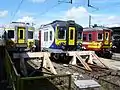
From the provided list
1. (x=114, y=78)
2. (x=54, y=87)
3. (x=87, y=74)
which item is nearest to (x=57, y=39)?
(x=87, y=74)

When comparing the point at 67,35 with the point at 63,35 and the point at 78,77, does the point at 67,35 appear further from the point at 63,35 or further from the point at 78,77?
the point at 78,77

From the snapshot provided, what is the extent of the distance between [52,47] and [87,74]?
6.19m

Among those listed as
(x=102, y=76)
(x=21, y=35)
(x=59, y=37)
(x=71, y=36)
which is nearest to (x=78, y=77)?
(x=102, y=76)

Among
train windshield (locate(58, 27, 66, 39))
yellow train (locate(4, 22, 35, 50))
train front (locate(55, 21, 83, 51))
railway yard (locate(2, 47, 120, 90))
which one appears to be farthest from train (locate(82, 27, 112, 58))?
yellow train (locate(4, 22, 35, 50))

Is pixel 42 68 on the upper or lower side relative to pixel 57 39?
lower

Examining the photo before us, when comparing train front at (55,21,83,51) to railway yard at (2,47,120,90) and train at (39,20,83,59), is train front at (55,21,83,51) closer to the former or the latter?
train at (39,20,83,59)

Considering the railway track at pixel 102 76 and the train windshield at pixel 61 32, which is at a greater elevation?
the train windshield at pixel 61 32

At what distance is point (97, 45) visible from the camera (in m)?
22.8

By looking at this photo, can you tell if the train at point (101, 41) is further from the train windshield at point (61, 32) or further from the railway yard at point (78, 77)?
the railway yard at point (78, 77)

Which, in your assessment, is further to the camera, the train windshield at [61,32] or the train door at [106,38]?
the train door at [106,38]

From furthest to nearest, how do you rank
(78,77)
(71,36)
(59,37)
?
(71,36)
(59,37)
(78,77)

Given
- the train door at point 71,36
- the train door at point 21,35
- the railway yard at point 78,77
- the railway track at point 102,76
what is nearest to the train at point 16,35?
the train door at point 21,35

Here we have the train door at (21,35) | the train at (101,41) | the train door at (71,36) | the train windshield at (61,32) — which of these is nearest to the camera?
the train windshield at (61,32)

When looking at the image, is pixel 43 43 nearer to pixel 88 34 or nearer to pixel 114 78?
pixel 88 34
